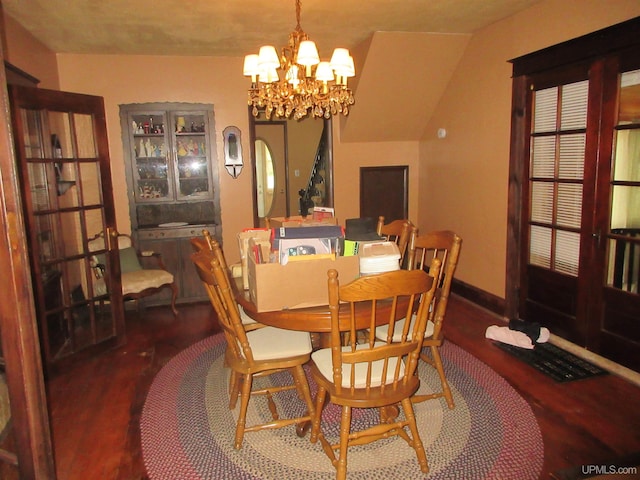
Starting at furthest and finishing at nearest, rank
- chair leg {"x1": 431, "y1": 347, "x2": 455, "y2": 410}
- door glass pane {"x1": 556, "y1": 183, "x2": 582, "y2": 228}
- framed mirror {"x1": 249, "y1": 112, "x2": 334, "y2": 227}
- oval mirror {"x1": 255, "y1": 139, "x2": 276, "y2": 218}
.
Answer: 1. oval mirror {"x1": 255, "y1": 139, "x2": 276, "y2": 218}
2. framed mirror {"x1": 249, "y1": 112, "x2": 334, "y2": 227}
3. door glass pane {"x1": 556, "y1": 183, "x2": 582, "y2": 228}
4. chair leg {"x1": 431, "y1": 347, "x2": 455, "y2": 410}

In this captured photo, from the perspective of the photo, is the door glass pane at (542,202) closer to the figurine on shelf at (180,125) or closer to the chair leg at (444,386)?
the chair leg at (444,386)

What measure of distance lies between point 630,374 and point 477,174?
2091 mm

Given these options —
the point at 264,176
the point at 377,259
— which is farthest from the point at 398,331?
the point at 264,176

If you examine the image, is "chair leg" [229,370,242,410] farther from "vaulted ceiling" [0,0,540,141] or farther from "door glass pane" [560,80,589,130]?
"door glass pane" [560,80,589,130]

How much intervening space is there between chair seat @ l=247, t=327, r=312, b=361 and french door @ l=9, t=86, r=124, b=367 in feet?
5.41

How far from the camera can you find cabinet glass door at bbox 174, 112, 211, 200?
184 inches

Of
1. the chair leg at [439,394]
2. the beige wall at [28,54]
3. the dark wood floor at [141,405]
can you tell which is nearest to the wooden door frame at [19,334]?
the dark wood floor at [141,405]

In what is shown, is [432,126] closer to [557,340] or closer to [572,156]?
[572,156]

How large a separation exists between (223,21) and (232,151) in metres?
1.49

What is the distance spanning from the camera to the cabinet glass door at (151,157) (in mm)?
4586

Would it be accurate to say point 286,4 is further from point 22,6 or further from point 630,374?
point 630,374

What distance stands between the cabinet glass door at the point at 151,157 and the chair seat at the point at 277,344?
8.92 feet

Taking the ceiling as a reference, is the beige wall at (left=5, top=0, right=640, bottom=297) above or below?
below

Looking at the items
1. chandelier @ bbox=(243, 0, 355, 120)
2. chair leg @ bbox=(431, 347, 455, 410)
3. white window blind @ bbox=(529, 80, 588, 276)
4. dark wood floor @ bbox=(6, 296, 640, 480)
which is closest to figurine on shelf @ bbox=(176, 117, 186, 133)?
chandelier @ bbox=(243, 0, 355, 120)
